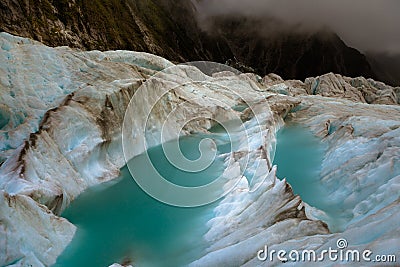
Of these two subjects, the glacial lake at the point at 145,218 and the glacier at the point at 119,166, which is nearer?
the glacier at the point at 119,166

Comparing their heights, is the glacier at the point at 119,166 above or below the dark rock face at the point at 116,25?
below

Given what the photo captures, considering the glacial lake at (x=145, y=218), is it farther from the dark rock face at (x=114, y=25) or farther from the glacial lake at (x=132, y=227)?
the dark rock face at (x=114, y=25)

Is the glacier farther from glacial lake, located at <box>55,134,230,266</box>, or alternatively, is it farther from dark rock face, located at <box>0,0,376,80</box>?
dark rock face, located at <box>0,0,376,80</box>

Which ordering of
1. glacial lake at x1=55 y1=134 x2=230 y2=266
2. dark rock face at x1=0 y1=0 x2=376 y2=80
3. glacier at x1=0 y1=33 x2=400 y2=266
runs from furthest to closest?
1. dark rock face at x1=0 y1=0 x2=376 y2=80
2. glacial lake at x1=55 y1=134 x2=230 y2=266
3. glacier at x1=0 y1=33 x2=400 y2=266

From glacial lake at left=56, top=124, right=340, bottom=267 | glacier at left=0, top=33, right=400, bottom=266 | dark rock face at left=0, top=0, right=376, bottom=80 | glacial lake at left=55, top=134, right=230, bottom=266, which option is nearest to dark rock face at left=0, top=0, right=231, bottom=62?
dark rock face at left=0, top=0, right=376, bottom=80

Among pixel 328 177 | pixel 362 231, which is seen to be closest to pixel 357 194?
pixel 328 177

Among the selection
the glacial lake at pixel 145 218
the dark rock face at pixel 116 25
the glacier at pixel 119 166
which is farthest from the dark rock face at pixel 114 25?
the glacial lake at pixel 145 218
